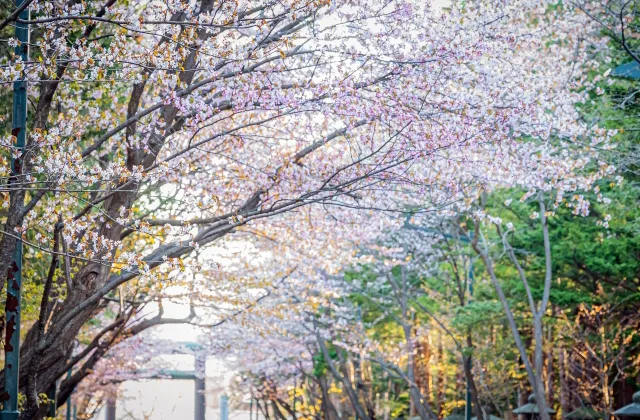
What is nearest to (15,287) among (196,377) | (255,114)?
(255,114)

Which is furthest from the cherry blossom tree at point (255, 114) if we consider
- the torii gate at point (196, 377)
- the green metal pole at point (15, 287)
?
the torii gate at point (196, 377)

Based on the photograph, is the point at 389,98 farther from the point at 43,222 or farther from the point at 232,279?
the point at 232,279

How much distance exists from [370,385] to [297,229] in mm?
19902

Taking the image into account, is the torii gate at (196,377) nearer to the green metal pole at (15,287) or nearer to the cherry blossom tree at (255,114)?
the cherry blossom tree at (255,114)

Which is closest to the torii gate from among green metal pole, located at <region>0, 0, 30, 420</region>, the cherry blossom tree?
the cherry blossom tree

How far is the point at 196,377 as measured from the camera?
4531cm

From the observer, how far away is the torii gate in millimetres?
40094

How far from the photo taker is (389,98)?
32.0 feet

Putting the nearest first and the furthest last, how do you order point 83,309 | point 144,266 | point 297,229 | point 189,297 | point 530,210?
point 144,266 < point 83,309 < point 297,229 < point 189,297 < point 530,210

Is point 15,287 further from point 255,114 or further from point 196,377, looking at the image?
point 196,377

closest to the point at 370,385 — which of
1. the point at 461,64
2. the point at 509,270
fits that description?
the point at 509,270

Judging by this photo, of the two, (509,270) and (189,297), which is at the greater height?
(509,270)

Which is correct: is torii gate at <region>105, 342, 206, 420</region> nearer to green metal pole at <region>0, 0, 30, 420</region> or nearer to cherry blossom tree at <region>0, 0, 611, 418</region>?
cherry blossom tree at <region>0, 0, 611, 418</region>

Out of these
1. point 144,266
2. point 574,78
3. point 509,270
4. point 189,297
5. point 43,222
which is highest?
point 574,78
